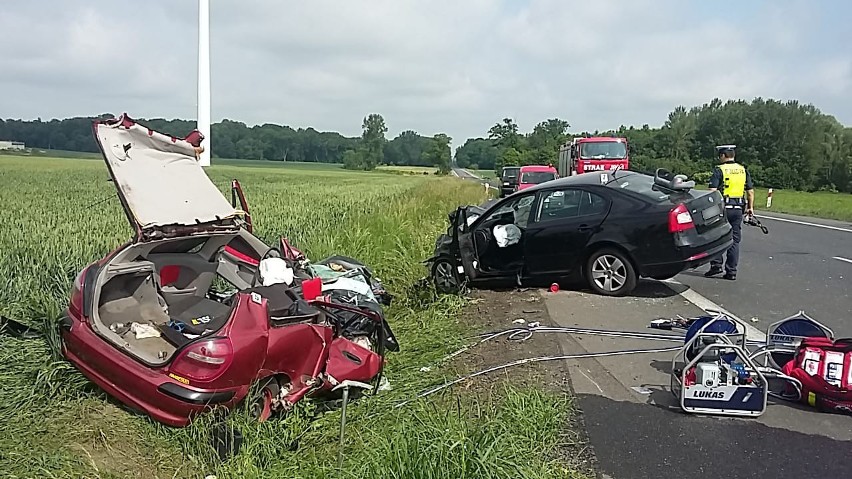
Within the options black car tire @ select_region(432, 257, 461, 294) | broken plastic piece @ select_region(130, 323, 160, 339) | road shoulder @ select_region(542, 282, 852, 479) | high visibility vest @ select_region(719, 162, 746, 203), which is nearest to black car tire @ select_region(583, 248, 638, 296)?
black car tire @ select_region(432, 257, 461, 294)

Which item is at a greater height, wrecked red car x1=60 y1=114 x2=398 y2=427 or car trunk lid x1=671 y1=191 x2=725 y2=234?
car trunk lid x1=671 y1=191 x2=725 y2=234

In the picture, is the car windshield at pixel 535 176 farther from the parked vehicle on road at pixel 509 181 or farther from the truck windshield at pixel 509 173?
the truck windshield at pixel 509 173

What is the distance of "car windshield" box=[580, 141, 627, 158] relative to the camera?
29625mm

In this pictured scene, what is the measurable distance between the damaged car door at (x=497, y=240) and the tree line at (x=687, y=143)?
3440cm

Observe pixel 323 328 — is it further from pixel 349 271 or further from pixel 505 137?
pixel 505 137

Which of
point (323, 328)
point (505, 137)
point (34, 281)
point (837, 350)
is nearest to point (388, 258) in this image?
point (34, 281)

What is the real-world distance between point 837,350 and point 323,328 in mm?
3306

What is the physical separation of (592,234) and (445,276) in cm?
201

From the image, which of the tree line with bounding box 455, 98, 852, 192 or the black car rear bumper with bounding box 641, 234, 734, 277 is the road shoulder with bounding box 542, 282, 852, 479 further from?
the tree line with bounding box 455, 98, 852, 192

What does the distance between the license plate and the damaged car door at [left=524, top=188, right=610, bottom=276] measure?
1.08 metres

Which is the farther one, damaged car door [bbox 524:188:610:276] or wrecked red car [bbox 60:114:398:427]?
damaged car door [bbox 524:188:610:276]

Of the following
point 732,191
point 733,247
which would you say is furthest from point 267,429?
point 732,191

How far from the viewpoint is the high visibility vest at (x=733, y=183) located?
33.8 ft

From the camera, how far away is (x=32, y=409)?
5.04 metres
